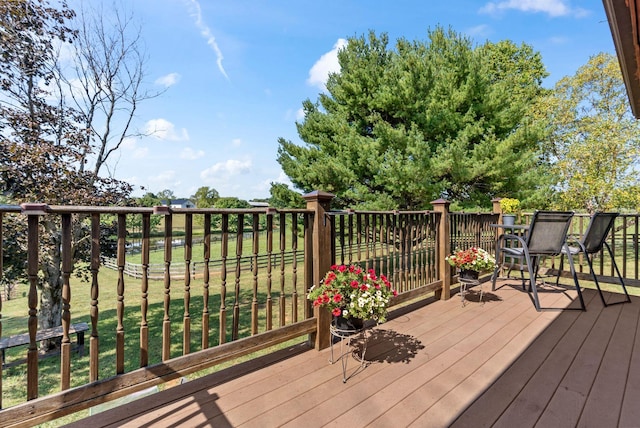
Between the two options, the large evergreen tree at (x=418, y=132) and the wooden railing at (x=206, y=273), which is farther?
the large evergreen tree at (x=418, y=132)

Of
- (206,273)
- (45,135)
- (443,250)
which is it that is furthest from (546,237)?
(45,135)

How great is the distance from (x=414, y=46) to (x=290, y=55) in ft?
13.8

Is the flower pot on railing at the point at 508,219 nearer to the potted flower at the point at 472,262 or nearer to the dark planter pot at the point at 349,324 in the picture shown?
the potted flower at the point at 472,262

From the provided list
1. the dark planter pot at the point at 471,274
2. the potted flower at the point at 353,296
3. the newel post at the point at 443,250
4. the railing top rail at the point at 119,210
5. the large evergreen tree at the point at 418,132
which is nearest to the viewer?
the railing top rail at the point at 119,210

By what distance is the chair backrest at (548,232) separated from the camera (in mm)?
3180

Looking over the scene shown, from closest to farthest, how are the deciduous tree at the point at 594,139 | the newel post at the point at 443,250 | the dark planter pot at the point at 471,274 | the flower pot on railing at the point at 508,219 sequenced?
the dark planter pot at the point at 471,274 < the newel post at the point at 443,250 < the flower pot on railing at the point at 508,219 < the deciduous tree at the point at 594,139

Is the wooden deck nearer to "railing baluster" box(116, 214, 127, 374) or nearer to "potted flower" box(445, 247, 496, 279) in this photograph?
"railing baluster" box(116, 214, 127, 374)

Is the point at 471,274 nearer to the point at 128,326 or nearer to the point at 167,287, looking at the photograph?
the point at 167,287

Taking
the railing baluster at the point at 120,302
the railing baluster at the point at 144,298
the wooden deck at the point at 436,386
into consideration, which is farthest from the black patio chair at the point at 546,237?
the railing baluster at the point at 120,302

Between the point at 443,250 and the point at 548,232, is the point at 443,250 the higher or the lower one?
the lower one

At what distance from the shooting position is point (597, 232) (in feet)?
11.2

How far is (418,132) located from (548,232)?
5.74 m

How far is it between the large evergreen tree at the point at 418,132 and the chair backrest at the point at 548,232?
455 cm

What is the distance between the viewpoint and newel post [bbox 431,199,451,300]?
12.0ft
